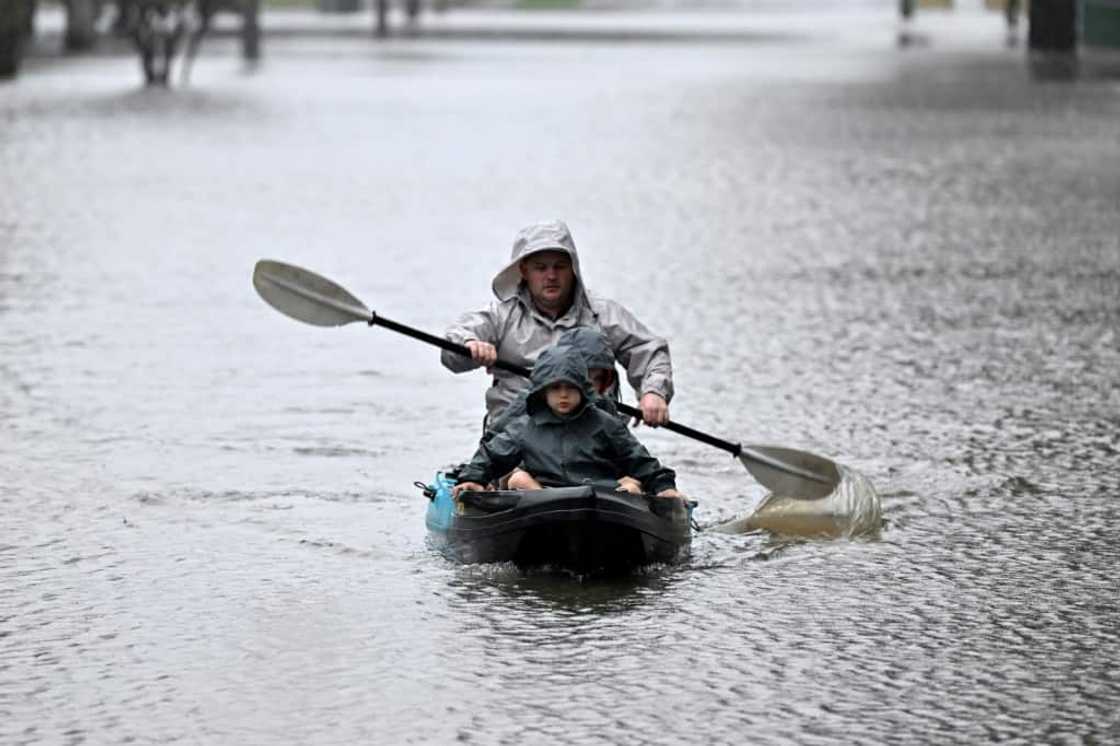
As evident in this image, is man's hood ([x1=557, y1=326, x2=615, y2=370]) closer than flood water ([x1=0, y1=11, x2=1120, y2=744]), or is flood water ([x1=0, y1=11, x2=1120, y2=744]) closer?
flood water ([x1=0, y1=11, x2=1120, y2=744])

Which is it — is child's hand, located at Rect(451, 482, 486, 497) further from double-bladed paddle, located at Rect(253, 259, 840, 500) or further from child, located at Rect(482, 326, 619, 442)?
double-bladed paddle, located at Rect(253, 259, 840, 500)

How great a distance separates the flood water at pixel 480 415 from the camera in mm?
7168

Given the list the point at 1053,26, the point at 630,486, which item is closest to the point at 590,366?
the point at 630,486

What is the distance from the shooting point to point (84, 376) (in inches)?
494

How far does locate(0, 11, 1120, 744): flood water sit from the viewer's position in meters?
7.17

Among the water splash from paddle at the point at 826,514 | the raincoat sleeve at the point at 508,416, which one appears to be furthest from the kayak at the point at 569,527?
the water splash from paddle at the point at 826,514

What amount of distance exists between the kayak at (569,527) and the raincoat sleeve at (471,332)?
0.53 m

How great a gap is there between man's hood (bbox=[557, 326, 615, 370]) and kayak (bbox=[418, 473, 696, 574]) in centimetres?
47

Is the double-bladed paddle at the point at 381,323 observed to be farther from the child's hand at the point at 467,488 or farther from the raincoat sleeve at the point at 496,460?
the child's hand at the point at 467,488

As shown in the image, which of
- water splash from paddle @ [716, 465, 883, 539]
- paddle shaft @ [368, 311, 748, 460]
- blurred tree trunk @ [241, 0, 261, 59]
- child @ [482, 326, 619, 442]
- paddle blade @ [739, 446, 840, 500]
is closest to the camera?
child @ [482, 326, 619, 442]

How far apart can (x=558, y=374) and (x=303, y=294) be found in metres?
1.57

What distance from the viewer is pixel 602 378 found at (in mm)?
8703

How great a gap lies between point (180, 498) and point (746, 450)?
2051 millimetres

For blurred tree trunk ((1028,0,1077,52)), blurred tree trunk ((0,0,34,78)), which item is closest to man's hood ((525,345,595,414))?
blurred tree trunk ((0,0,34,78))
